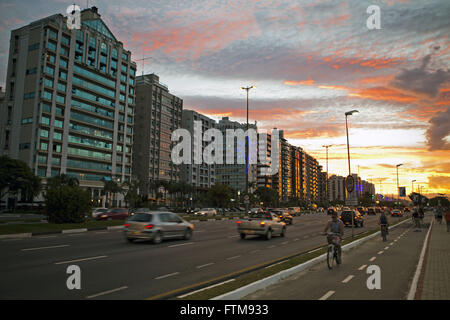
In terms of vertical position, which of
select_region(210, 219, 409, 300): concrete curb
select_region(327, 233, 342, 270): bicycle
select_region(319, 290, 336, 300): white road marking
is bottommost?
select_region(319, 290, 336, 300): white road marking

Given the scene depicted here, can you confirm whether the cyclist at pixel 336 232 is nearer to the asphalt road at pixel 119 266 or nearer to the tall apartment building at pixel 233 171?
the asphalt road at pixel 119 266

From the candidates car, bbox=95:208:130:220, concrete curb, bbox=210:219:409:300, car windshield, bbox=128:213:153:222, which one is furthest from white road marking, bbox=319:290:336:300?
car, bbox=95:208:130:220

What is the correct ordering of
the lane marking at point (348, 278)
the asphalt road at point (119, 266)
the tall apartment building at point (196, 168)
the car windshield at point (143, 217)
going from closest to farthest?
the asphalt road at point (119, 266)
the lane marking at point (348, 278)
the car windshield at point (143, 217)
the tall apartment building at point (196, 168)

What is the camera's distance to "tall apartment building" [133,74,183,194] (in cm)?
10473

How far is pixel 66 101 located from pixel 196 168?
64.9 m

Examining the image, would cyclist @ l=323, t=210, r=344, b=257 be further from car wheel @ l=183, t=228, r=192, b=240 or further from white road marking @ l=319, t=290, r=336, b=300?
car wheel @ l=183, t=228, r=192, b=240

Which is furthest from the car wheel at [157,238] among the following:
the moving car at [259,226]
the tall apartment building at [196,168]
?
the tall apartment building at [196,168]

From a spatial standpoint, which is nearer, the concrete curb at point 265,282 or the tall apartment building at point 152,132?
the concrete curb at point 265,282

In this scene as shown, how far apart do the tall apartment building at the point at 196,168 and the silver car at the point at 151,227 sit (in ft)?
354

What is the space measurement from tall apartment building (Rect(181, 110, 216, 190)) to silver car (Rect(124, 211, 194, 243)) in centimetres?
10796

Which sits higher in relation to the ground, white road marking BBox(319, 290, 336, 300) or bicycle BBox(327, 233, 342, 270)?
bicycle BBox(327, 233, 342, 270)

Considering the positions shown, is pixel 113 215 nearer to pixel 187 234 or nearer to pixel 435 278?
pixel 187 234

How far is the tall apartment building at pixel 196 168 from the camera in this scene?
419ft
